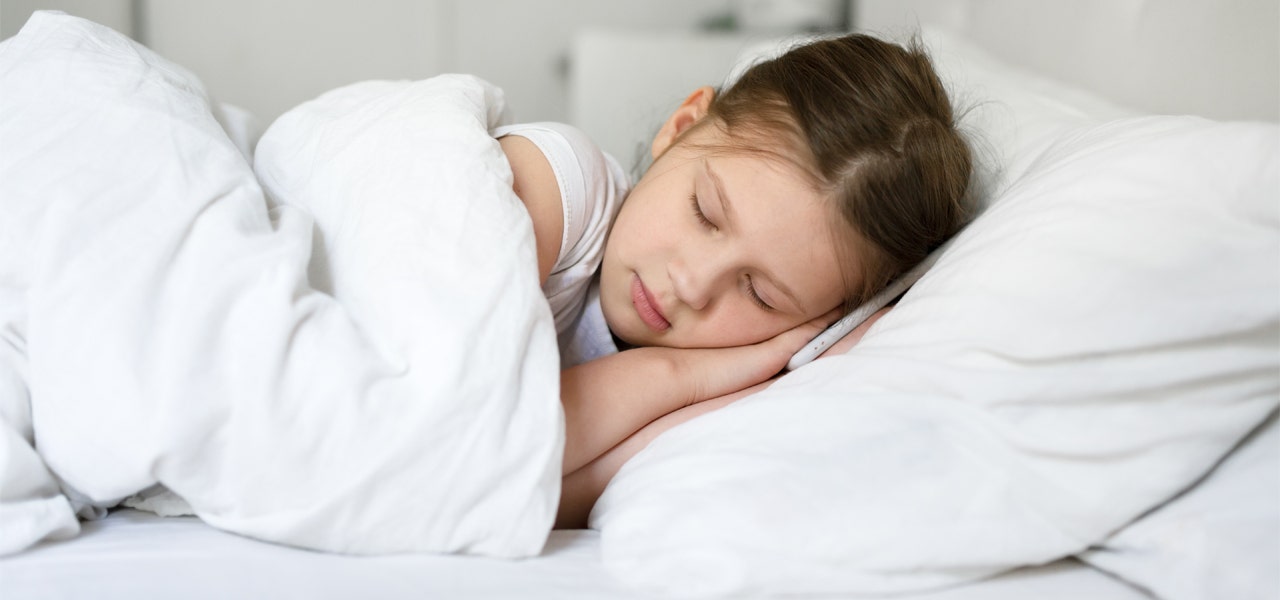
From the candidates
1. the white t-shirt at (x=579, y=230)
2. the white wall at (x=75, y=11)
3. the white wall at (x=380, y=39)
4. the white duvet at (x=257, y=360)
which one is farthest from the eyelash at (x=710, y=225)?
the white wall at (x=380, y=39)

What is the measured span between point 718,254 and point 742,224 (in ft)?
0.11

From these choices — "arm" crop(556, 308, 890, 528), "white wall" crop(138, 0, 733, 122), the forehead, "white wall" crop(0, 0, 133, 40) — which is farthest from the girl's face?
"white wall" crop(138, 0, 733, 122)

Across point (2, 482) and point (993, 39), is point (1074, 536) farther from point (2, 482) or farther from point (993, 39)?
point (993, 39)

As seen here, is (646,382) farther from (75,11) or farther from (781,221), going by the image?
(75,11)

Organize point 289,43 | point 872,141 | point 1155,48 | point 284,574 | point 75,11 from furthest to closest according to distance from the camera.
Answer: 1. point 289,43
2. point 75,11
3. point 1155,48
4. point 872,141
5. point 284,574

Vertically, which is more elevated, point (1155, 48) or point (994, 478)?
point (1155, 48)

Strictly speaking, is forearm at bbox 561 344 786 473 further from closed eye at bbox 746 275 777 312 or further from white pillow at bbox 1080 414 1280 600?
white pillow at bbox 1080 414 1280 600

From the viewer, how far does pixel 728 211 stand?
2.83 ft

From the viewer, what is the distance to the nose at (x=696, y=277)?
854mm

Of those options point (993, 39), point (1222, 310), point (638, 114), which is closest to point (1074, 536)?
point (1222, 310)

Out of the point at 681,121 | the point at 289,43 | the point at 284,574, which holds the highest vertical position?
the point at 681,121

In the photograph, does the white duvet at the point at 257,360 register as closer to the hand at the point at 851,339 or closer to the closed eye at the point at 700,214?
the closed eye at the point at 700,214

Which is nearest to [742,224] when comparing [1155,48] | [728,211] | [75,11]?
[728,211]

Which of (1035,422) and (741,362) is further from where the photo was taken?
(741,362)
